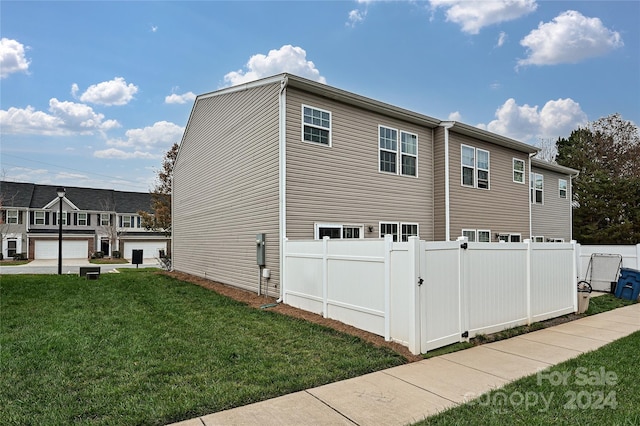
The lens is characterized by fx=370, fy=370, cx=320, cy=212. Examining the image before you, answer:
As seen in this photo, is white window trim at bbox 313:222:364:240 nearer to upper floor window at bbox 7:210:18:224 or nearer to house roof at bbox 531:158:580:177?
house roof at bbox 531:158:580:177

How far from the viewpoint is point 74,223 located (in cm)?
3666

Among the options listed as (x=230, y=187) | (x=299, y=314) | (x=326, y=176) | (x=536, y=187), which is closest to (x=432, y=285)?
(x=299, y=314)

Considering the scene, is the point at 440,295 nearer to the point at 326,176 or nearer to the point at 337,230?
the point at 337,230

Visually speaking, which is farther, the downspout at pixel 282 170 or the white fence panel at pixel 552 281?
the downspout at pixel 282 170

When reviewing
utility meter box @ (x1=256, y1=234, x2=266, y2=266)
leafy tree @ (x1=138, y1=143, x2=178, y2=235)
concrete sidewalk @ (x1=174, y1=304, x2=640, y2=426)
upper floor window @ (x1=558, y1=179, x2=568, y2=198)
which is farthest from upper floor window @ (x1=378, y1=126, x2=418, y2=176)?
leafy tree @ (x1=138, y1=143, x2=178, y2=235)

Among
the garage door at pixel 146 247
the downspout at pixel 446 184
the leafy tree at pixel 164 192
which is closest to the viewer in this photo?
the downspout at pixel 446 184

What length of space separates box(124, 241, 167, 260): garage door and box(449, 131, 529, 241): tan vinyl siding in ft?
101

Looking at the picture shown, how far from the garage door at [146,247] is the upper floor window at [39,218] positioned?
7824mm

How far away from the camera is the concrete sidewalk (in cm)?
334

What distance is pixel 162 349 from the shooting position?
5.29m

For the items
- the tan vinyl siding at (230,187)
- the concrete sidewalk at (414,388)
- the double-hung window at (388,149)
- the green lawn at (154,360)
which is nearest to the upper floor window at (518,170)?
the double-hung window at (388,149)

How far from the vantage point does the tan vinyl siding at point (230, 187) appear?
32.4ft

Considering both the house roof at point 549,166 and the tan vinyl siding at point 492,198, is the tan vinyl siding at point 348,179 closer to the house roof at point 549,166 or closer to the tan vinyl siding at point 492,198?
the tan vinyl siding at point 492,198

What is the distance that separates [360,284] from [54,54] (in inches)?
610
